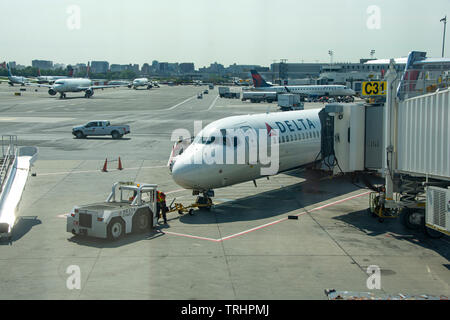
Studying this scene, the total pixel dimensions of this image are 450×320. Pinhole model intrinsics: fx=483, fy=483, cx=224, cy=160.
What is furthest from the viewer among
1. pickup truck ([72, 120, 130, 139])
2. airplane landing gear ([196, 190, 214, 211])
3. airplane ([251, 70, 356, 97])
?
airplane ([251, 70, 356, 97])

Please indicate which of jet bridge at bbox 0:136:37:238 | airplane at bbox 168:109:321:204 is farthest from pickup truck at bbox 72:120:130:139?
airplane at bbox 168:109:321:204

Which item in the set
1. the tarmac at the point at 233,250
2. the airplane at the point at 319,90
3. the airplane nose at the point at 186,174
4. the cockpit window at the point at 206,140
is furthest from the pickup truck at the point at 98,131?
the airplane at the point at 319,90

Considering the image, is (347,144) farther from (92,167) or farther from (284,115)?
(92,167)

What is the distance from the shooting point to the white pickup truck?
1875 centimetres

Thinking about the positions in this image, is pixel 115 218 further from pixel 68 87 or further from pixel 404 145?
pixel 68 87

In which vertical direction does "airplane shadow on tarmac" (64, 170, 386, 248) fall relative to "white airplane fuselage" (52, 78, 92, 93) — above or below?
below

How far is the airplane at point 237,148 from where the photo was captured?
22531 millimetres

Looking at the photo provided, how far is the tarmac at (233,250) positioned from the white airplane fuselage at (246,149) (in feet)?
5.50

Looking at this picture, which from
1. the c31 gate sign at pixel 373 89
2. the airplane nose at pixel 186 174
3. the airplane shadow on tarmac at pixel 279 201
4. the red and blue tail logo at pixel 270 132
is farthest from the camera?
the red and blue tail logo at pixel 270 132

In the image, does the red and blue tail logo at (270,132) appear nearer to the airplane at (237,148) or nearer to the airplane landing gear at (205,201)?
the airplane at (237,148)

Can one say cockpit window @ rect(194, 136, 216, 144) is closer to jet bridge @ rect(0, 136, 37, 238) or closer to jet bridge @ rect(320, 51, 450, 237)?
jet bridge @ rect(320, 51, 450, 237)

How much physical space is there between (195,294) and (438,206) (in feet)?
31.4
